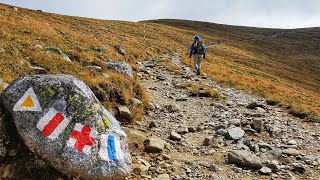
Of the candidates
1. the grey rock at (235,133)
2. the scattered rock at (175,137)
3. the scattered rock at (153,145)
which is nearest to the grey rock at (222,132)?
the grey rock at (235,133)

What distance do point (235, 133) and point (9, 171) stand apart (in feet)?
27.1

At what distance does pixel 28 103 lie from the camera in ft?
27.1

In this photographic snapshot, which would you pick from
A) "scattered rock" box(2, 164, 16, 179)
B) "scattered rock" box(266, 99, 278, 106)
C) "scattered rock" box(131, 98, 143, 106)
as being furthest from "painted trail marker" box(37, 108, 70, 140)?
"scattered rock" box(266, 99, 278, 106)

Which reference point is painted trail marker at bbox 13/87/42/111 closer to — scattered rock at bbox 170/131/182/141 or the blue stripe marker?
the blue stripe marker

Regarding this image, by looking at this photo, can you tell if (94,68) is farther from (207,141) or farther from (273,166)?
(273,166)

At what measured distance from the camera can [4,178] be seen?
749 cm

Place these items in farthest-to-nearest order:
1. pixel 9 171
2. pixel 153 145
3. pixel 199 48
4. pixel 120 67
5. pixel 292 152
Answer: pixel 199 48, pixel 120 67, pixel 292 152, pixel 153 145, pixel 9 171

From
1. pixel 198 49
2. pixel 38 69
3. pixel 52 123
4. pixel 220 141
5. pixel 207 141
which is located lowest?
pixel 220 141

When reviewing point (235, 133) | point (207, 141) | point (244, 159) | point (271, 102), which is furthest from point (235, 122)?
point (271, 102)

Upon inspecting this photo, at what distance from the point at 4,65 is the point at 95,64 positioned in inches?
222

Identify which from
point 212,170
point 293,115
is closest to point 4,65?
point 212,170

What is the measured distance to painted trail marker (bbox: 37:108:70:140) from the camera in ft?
26.1

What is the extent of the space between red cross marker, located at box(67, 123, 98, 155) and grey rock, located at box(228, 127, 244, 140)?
617cm

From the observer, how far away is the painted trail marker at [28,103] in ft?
26.8
